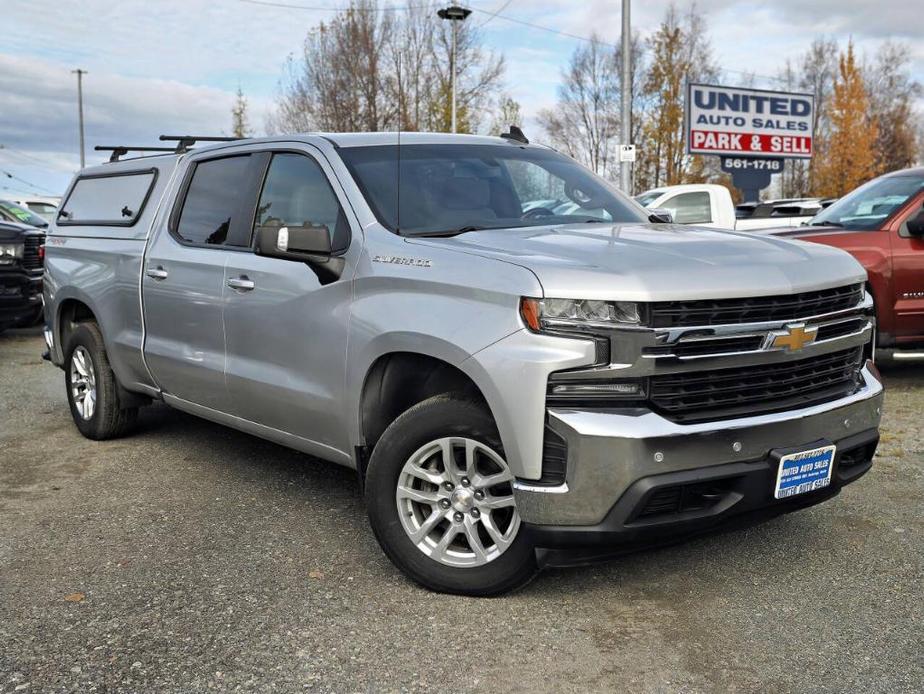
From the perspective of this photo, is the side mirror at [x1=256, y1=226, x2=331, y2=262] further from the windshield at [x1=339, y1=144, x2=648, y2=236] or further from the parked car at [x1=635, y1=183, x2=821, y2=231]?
the parked car at [x1=635, y1=183, x2=821, y2=231]

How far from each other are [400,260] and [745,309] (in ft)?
4.44

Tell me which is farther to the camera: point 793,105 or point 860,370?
point 793,105

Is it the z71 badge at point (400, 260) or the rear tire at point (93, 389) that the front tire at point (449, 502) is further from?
the rear tire at point (93, 389)

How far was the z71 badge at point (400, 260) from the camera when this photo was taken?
3.74 m

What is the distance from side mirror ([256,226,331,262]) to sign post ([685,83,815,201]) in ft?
68.7

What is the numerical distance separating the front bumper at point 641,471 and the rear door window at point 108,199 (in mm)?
3635

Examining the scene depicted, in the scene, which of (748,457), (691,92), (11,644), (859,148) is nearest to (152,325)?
(11,644)

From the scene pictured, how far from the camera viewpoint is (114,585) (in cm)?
386

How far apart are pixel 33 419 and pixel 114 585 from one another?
3787 mm

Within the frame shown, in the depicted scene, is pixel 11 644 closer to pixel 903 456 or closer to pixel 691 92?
pixel 903 456

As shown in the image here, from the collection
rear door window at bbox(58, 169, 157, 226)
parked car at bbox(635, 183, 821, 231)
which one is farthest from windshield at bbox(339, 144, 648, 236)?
parked car at bbox(635, 183, 821, 231)

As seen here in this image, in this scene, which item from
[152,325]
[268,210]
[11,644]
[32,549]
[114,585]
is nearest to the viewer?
[11,644]

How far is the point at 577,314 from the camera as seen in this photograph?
324cm

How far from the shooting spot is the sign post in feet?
78.2
